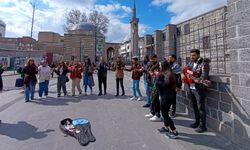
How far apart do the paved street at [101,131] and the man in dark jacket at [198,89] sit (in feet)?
1.06

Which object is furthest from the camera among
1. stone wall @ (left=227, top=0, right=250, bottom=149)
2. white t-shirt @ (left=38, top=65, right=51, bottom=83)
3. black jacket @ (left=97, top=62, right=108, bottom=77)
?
black jacket @ (left=97, top=62, right=108, bottom=77)

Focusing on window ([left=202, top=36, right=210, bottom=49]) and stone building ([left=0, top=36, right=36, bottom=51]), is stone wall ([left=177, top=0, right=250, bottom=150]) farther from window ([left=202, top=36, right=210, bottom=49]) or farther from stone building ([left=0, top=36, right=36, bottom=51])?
stone building ([left=0, top=36, right=36, bottom=51])

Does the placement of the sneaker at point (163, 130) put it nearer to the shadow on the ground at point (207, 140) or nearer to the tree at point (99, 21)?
the shadow on the ground at point (207, 140)

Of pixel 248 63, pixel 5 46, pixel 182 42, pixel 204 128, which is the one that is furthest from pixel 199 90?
pixel 5 46

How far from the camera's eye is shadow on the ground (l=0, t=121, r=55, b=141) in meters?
4.72

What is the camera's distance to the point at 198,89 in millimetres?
4887

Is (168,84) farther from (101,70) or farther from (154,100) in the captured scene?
(101,70)

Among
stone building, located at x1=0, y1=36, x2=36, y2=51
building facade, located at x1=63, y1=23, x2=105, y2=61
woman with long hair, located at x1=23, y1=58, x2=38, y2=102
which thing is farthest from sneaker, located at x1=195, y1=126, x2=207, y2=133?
stone building, located at x1=0, y1=36, x2=36, y2=51

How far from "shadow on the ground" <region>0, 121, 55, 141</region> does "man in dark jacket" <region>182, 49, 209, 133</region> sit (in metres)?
3.59

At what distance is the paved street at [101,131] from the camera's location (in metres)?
4.14

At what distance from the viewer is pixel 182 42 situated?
710cm

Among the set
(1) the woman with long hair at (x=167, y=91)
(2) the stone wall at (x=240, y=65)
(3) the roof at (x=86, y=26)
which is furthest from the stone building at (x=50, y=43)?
(2) the stone wall at (x=240, y=65)

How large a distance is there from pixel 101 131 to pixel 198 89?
2.48 meters

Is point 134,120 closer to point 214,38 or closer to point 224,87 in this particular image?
point 224,87
